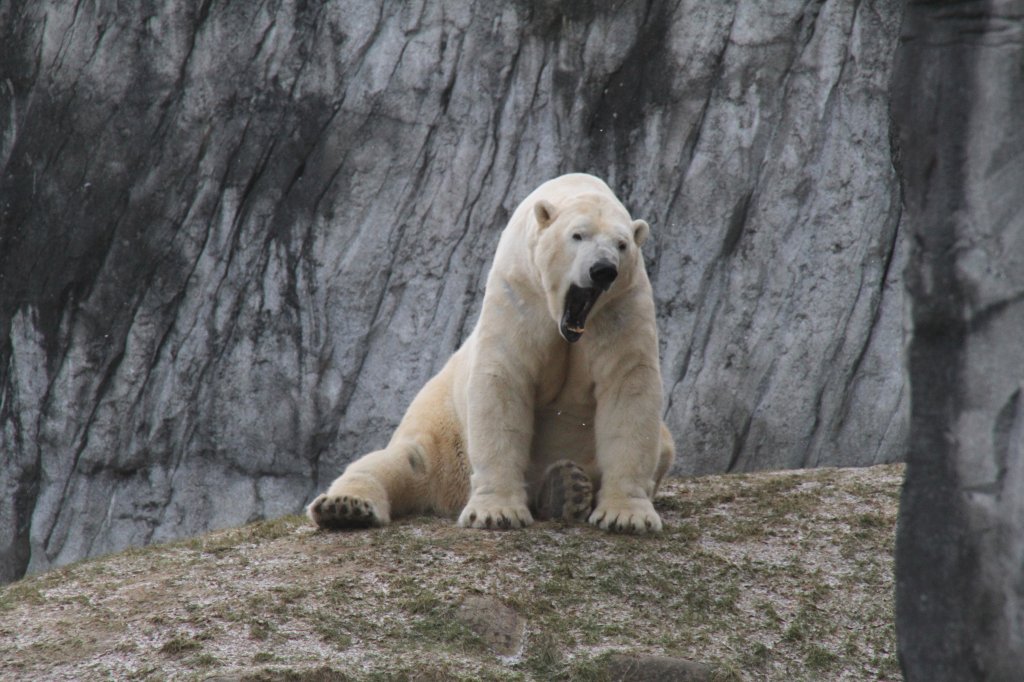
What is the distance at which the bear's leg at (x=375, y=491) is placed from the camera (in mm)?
5273

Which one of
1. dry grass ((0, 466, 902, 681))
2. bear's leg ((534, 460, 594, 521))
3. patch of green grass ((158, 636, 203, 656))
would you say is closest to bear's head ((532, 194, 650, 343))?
bear's leg ((534, 460, 594, 521))

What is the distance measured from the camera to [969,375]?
2967 millimetres

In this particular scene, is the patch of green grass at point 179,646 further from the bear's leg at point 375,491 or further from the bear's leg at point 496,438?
the bear's leg at point 496,438

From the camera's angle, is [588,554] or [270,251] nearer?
[588,554]

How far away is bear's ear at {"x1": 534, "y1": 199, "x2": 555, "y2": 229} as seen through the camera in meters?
5.22

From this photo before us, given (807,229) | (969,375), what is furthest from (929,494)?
(807,229)

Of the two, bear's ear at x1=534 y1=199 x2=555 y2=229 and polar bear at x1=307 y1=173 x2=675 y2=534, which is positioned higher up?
bear's ear at x1=534 y1=199 x2=555 y2=229

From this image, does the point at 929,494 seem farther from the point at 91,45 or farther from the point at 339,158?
the point at 91,45

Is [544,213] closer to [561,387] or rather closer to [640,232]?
[640,232]

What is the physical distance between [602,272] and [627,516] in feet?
3.09

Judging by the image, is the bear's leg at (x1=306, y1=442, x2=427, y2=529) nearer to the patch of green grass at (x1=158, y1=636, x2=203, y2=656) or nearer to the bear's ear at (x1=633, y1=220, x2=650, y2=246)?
the patch of green grass at (x1=158, y1=636, x2=203, y2=656)

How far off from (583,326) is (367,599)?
1328 mm

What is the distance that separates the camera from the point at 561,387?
17.7 ft

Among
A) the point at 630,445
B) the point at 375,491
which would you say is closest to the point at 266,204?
the point at 375,491
